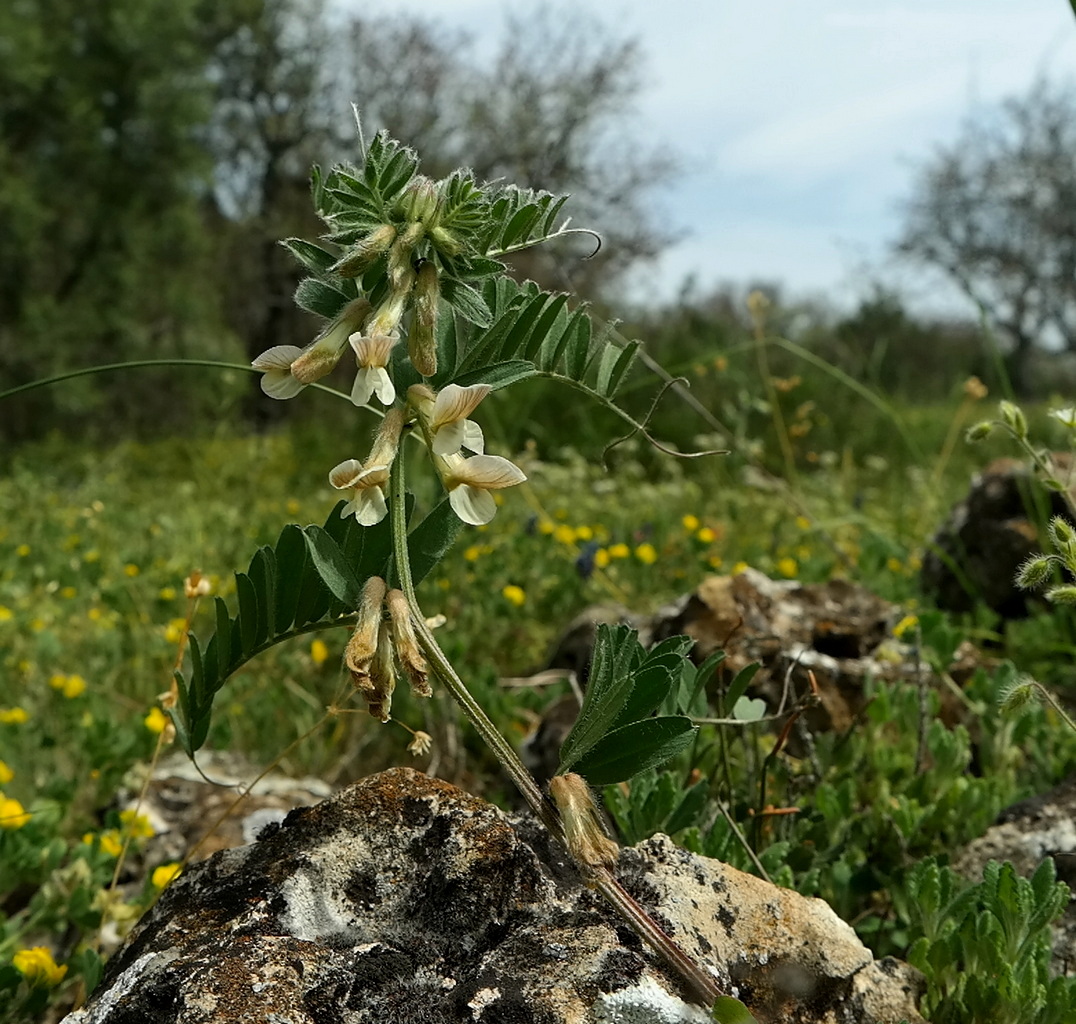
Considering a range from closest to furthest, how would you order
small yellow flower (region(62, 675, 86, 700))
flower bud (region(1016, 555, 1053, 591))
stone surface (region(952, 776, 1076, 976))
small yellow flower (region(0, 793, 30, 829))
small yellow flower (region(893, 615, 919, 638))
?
flower bud (region(1016, 555, 1053, 591)), stone surface (region(952, 776, 1076, 976)), small yellow flower (region(0, 793, 30, 829)), small yellow flower (region(893, 615, 919, 638)), small yellow flower (region(62, 675, 86, 700))

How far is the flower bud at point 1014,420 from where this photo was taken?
150cm

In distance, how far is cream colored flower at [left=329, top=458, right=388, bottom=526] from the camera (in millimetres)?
847

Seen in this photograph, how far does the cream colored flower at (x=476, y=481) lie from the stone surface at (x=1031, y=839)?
1.08 m

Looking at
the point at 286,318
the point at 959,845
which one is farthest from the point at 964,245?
the point at 959,845

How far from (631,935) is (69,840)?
1.70 meters

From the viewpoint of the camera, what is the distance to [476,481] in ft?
2.95

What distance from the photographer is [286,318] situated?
2055cm

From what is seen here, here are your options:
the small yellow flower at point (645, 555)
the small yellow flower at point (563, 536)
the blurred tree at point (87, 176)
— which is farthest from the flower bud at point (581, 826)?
the blurred tree at point (87, 176)

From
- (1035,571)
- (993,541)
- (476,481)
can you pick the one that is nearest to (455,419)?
(476,481)

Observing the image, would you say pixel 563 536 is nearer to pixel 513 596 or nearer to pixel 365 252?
pixel 513 596

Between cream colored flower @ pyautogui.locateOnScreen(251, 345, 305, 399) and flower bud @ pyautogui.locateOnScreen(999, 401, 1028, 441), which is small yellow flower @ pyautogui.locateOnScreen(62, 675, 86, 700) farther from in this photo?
flower bud @ pyautogui.locateOnScreen(999, 401, 1028, 441)

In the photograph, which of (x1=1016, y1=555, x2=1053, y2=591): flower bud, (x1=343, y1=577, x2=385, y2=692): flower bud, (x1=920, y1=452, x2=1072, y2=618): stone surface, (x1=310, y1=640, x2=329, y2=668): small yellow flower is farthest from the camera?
(x1=920, y1=452, x2=1072, y2=618): stone surface

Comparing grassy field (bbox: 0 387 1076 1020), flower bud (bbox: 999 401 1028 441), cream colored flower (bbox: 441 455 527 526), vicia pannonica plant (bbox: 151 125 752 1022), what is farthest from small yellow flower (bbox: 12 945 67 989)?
flower bud (bbox: 999 401 1028 441)

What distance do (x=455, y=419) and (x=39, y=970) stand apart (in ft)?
3.47
